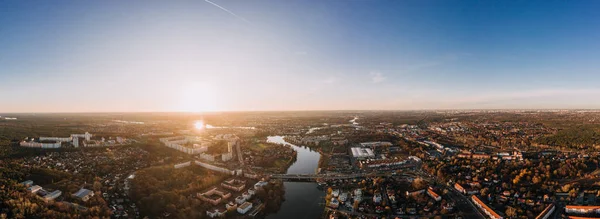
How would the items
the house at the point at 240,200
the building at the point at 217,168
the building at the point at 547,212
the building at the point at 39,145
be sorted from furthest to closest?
the building at the point at 39,145 → the building at the point at 217,168 → the house at the point at 240,200 → the building at the point at 547,212

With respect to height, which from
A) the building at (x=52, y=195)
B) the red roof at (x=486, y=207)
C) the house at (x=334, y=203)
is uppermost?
the building at (x=52, y=195)

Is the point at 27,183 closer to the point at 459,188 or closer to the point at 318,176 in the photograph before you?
the point at 318,176

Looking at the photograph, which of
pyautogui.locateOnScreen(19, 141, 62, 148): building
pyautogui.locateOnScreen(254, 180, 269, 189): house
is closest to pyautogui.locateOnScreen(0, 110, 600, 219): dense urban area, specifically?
pyautogui.locateOnScreen(254, 180, 269, 189): house

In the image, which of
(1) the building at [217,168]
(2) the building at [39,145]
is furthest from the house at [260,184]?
(2) the building at [39,145]

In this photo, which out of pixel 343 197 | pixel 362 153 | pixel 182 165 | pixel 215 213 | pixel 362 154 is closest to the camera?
pixel 215 213

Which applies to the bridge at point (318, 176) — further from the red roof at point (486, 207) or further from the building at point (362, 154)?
the building at point (362, 154)

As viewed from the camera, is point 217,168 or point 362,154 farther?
point 362,154

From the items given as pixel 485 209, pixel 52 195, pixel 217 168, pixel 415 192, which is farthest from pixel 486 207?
pixel 52 195
